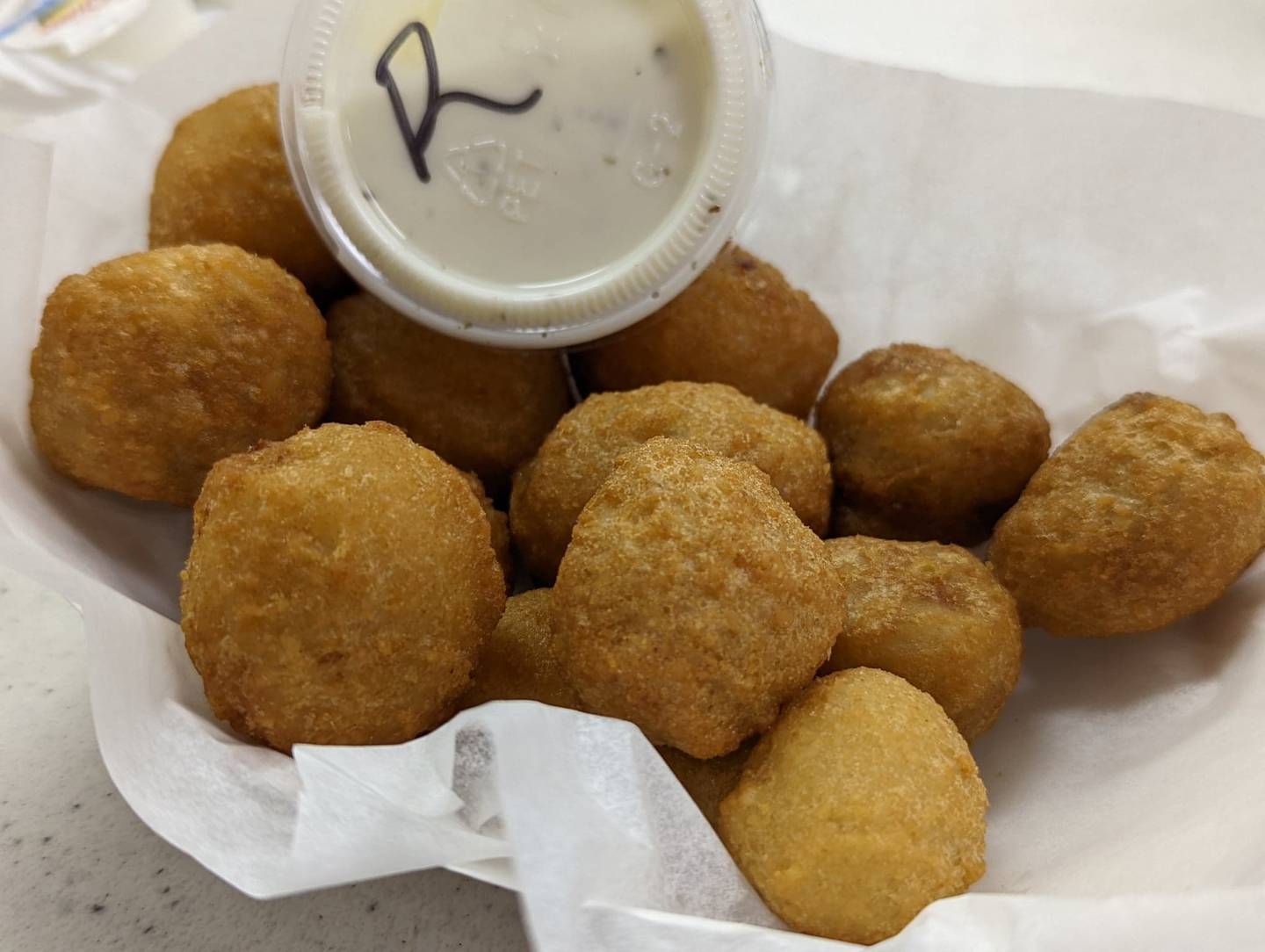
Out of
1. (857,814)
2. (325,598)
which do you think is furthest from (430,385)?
(857,814)

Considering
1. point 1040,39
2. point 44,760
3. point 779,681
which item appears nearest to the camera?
point 779,681

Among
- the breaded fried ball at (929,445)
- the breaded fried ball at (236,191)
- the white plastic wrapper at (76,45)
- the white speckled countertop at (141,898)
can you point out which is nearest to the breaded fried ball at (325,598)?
the white speckled countertop at (141,898)

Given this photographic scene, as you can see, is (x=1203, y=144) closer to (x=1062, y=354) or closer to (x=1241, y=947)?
(x=1062, y=354)

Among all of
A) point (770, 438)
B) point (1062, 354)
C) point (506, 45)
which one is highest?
point (506, 45)

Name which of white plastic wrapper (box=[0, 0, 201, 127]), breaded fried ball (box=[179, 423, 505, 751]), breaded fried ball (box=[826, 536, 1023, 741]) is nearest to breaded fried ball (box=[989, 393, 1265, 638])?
breaded fried ball (box=[826, 536, 1023, 741])

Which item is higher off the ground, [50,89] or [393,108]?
[393,108]

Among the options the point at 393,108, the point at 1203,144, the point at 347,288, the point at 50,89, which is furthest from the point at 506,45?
the point at 1203,144

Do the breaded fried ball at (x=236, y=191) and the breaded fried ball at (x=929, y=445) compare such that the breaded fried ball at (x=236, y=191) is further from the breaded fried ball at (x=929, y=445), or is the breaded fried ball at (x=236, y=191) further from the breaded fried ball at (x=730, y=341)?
the breaded fried ball at (x=929, y=445)

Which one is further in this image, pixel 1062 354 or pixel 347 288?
pixel 1062 354
